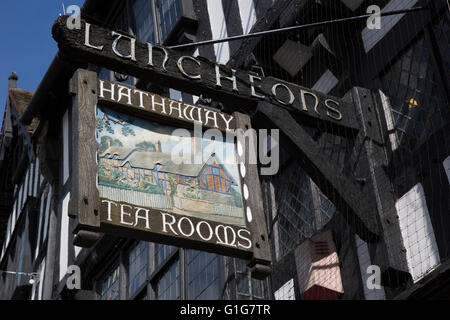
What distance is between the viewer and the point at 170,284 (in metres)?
10.6

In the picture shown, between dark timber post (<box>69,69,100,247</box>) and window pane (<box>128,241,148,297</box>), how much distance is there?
17.9 feet

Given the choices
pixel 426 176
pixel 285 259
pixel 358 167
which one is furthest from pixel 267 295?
pixel 426 176

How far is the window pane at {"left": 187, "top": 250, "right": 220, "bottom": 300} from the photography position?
939 cm

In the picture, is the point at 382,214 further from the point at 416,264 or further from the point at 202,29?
the point at 202,29

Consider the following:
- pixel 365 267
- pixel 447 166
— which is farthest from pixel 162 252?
pixel 447 166

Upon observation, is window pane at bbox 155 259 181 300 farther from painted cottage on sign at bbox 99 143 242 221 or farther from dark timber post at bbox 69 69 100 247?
dark timber post at bbox 69 69 100 247

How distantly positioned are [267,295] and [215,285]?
1.09 meters

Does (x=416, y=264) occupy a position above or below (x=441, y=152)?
below

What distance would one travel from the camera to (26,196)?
1789cm

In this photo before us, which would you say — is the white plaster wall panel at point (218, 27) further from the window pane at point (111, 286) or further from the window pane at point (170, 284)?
the window pane at point (111, 286)

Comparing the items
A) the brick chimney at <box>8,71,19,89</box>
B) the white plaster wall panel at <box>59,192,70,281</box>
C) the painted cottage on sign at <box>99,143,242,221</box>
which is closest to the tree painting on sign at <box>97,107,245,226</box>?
the painted cottage on sign at <box>99,143,242,221</box>

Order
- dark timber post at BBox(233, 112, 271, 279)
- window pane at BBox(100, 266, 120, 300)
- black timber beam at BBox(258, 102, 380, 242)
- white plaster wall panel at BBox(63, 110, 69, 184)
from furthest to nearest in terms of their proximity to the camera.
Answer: white plaster wall panel at BBox(63, 110, 69, 184) → window pane at BBox(100, 266, 120, 300) → black timber beam at BBox(258, 102, 380, 242) → dark timber post at BBox(233, 112, 271, 279)

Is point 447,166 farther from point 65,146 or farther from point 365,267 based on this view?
point 65,146

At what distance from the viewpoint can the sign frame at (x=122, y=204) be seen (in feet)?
18.3
